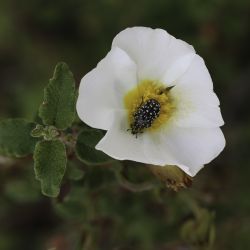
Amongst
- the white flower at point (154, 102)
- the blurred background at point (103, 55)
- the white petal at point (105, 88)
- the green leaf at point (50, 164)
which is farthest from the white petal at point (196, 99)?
the blurred background at point (103, 55)

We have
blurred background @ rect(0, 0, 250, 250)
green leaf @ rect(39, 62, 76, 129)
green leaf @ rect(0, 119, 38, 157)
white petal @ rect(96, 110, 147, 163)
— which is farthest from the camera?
blurred background @ rect(0, 0, 250, 250)

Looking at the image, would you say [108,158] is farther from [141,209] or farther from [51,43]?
[51,43]

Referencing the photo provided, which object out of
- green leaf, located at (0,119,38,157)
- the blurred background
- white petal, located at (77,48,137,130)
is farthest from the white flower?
the blurred background

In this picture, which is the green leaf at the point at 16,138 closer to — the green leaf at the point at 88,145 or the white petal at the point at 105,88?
the green leaf at the point at 88,145

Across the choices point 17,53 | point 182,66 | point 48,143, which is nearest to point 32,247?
point 17,53

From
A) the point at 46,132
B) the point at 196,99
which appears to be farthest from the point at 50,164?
the point at 196,99

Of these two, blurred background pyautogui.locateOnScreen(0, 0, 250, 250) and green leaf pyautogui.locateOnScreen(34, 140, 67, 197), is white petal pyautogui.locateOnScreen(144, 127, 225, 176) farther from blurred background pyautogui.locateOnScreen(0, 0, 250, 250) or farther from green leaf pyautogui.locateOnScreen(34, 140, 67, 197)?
blurred background pyautogui.locateOnScreen(0, 0, 250, 250)

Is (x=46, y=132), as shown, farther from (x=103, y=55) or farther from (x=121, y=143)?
(x=103, y=55)

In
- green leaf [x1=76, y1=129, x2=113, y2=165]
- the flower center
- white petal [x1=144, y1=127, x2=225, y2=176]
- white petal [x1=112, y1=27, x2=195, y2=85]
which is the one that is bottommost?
green leaf [x1=76, y1=129, x2=113, y2=165]
